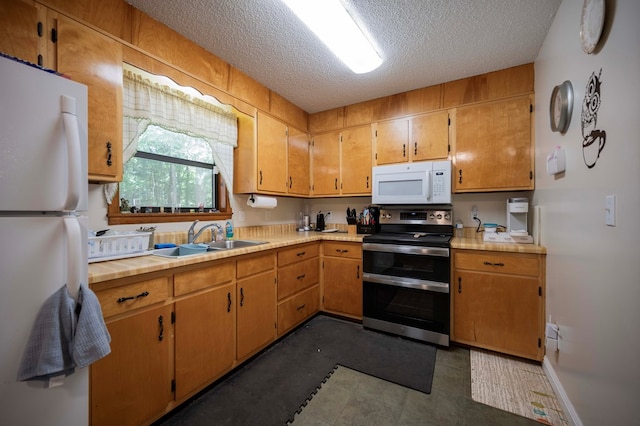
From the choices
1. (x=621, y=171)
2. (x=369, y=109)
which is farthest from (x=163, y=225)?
(x=621, y=171)

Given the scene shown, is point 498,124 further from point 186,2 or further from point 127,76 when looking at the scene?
point 127,76

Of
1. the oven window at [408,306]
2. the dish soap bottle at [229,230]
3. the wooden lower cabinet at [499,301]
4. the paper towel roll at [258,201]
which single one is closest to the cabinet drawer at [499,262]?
the wooden lower cabinet at [499,301]

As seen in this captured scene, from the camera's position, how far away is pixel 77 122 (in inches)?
36.2

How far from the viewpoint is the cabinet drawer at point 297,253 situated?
7.76ft

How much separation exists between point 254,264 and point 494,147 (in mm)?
2432

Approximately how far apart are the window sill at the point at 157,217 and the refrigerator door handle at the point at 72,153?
102 centimetres

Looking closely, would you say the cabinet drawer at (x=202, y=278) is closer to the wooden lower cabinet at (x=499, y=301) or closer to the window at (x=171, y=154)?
the window at (x=171, y=154)

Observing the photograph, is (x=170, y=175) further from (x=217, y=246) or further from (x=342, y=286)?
(x=342, y=286)

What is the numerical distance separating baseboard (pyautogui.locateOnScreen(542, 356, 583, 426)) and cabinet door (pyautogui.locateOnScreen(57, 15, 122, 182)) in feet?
9.52

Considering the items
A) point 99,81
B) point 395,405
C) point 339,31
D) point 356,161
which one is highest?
point 339,31

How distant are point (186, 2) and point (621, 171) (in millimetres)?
2366

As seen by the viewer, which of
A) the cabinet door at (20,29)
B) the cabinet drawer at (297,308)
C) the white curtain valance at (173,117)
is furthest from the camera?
the cabinet drawer at (297,308)

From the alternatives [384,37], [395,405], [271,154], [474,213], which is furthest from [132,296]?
[474,213]

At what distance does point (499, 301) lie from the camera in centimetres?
210
